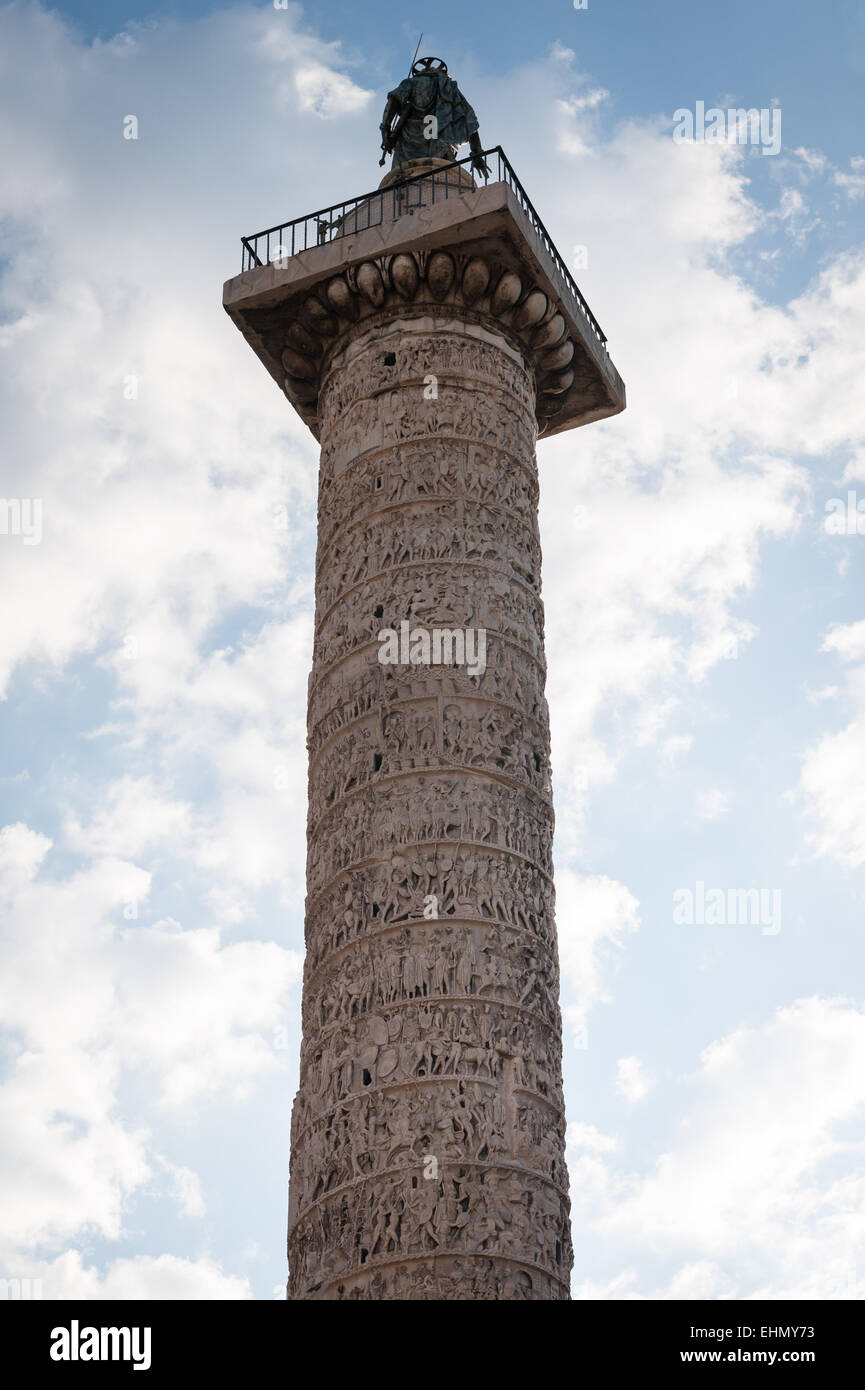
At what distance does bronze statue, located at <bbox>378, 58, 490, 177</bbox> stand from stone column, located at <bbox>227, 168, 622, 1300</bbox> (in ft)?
5.76

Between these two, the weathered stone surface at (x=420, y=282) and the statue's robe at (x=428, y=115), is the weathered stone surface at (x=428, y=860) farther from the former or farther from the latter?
the statue's robe at (x=428, y=115)

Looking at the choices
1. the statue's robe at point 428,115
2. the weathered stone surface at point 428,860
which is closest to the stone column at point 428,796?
the weathered stone surface at point 428,860

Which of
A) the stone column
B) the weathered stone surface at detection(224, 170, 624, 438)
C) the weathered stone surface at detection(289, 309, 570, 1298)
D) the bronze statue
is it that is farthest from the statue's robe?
the weathered stone surface at detection(289, 309, 570, 1298)

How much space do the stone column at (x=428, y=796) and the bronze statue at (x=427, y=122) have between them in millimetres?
1755

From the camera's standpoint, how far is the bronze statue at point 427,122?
1216 centimetres

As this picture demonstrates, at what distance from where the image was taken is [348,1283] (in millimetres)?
7848

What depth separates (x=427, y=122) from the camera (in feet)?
40.3

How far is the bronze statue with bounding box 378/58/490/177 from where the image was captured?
479 inches

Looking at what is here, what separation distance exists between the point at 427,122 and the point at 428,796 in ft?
18.1

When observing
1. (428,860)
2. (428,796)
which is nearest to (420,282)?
(428,796)

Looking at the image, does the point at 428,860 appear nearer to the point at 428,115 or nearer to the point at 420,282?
the point at 420,282
